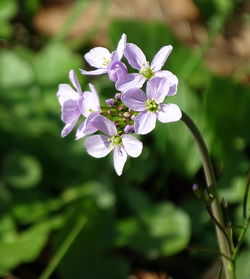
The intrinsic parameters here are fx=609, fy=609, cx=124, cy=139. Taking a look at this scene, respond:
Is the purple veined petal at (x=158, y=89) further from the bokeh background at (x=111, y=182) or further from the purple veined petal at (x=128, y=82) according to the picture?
the bokeh background at (x=111, y=182)

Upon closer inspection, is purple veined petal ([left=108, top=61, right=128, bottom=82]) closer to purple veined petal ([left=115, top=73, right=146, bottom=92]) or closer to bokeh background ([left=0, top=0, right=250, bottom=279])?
purple veined petal ([left=115, top=73, right=146, bottom=92])

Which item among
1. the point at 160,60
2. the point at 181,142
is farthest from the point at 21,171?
the point at 160,60

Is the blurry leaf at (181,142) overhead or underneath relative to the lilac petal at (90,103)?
underneath

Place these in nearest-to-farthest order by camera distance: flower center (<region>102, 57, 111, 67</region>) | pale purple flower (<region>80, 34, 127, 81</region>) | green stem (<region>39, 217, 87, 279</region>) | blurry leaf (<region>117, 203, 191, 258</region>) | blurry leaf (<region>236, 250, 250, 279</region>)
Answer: pale purple flower (<region>80, 34, 127, 81</region>)
flower center (<region>102, 57, 111, 67</region>)
blurry leaf (<region>236, 250, 250, 279</region>)
green stem (<region>39, 217, 87, 279</region>)
blurry leaf (<region>117, 203, 191, 258</region>)

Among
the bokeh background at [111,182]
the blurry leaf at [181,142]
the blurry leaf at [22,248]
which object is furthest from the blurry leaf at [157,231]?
the blurry leaf at [22,248]

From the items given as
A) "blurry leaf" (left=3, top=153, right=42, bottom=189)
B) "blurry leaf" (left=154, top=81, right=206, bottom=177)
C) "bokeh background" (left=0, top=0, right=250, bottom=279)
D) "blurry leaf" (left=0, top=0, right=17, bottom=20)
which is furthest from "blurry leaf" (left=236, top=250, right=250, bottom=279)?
"blurry leaf" (left=0, top=0, right=17, bottom=20)

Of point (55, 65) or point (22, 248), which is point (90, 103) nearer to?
point (22, 248)

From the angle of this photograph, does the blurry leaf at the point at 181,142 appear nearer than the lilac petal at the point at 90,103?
No
